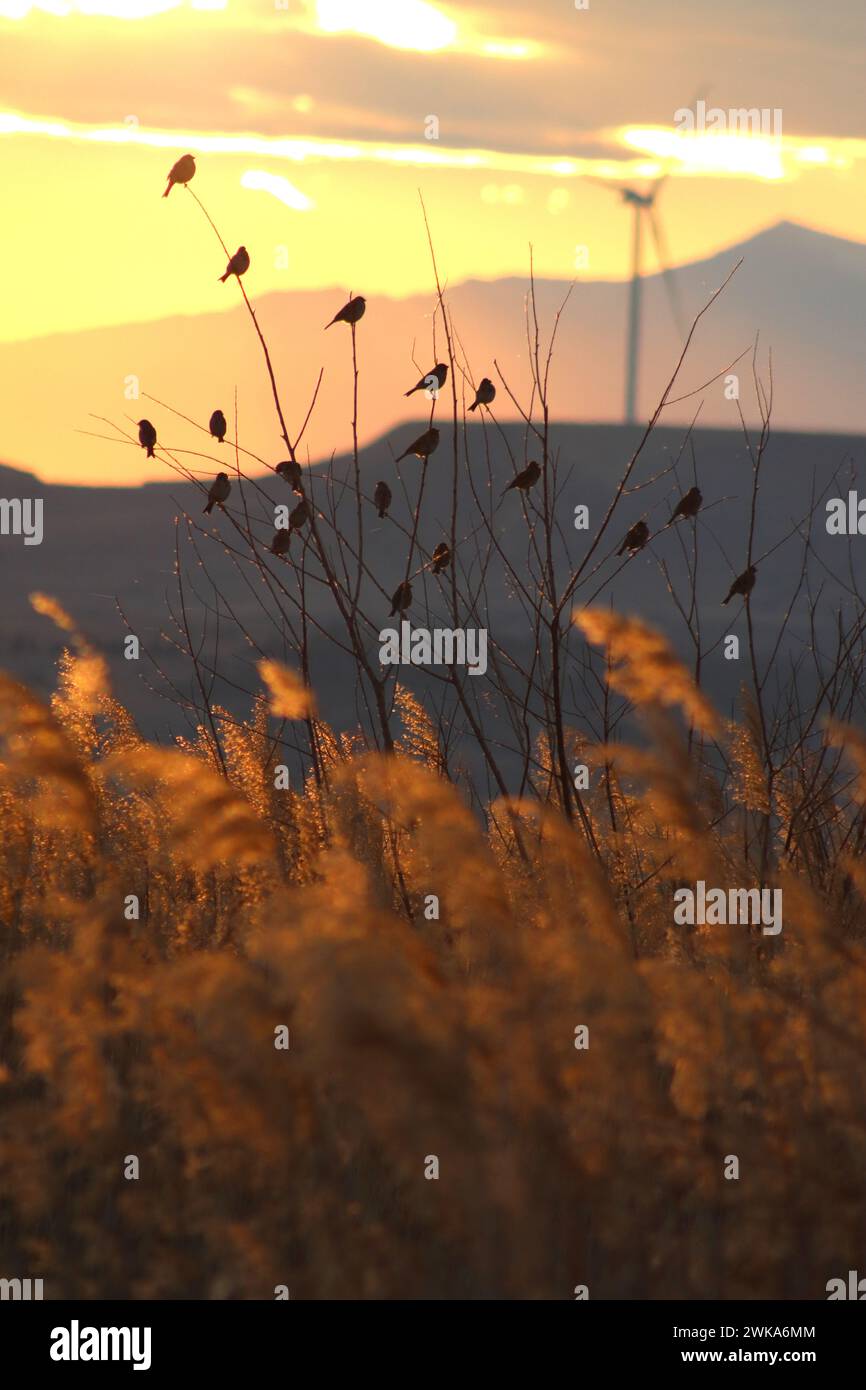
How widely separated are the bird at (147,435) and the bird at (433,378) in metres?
0.89

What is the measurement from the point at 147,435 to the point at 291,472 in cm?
60

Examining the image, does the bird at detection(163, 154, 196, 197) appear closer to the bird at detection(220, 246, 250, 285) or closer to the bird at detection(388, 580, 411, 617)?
the bird at detection(220, 246, 250, 285)

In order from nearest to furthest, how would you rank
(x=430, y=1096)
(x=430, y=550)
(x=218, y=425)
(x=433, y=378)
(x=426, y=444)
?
(x=430, y=1096), (x=433, y=378), (x=426, y=444), (x=218, y=425), (x=430, y=550)

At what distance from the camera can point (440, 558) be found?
4.59 m

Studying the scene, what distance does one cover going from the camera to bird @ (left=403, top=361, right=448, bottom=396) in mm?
4477

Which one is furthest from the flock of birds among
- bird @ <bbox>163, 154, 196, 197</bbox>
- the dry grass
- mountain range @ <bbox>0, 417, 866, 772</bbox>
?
mountain range @ <bbox>0, 417, 866, 772</bbox>

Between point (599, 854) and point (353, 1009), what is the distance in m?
2.72

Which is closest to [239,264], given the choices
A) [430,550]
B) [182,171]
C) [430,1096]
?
[182,171]

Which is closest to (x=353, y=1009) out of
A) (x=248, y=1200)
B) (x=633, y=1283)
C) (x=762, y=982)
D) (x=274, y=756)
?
(x=633, y=1283)

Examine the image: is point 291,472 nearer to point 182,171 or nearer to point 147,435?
point 147,435

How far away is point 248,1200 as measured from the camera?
2.71 m

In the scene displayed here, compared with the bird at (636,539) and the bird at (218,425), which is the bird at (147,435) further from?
the bird at (636,539)

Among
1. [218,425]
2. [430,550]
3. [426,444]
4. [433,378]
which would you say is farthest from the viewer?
[430,550]

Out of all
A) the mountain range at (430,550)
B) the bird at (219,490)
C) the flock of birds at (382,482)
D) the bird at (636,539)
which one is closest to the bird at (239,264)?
the flock of birds at (382,482)
